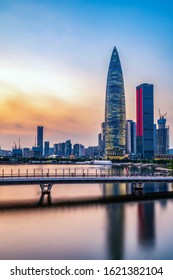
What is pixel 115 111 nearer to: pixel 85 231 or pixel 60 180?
pixel 60 180

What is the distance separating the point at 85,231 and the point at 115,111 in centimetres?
16819

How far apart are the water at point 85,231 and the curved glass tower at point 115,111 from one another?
155710 mm

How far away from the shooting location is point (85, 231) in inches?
629

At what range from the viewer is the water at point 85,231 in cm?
1265

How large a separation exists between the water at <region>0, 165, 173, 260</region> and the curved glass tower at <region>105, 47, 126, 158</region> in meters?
156

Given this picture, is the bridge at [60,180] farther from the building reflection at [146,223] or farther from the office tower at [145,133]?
the office tower at [145,133]

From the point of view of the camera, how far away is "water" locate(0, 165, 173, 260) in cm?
1265

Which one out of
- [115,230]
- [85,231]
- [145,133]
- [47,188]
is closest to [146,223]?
[115,230]

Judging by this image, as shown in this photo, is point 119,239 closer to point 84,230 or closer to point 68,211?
point 84,230

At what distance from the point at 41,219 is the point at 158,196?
15.8 m

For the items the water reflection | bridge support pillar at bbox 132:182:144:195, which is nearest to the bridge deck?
bridge support pillar at bbox 132:182:144:195

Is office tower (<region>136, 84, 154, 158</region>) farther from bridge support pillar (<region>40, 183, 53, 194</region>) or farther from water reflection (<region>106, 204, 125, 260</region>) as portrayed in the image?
water reflection (<region>106, 204, 125, 260</region>)

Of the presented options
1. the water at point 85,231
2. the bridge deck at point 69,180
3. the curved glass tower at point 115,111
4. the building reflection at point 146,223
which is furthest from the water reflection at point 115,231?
the curved glass tower at point 115,111
